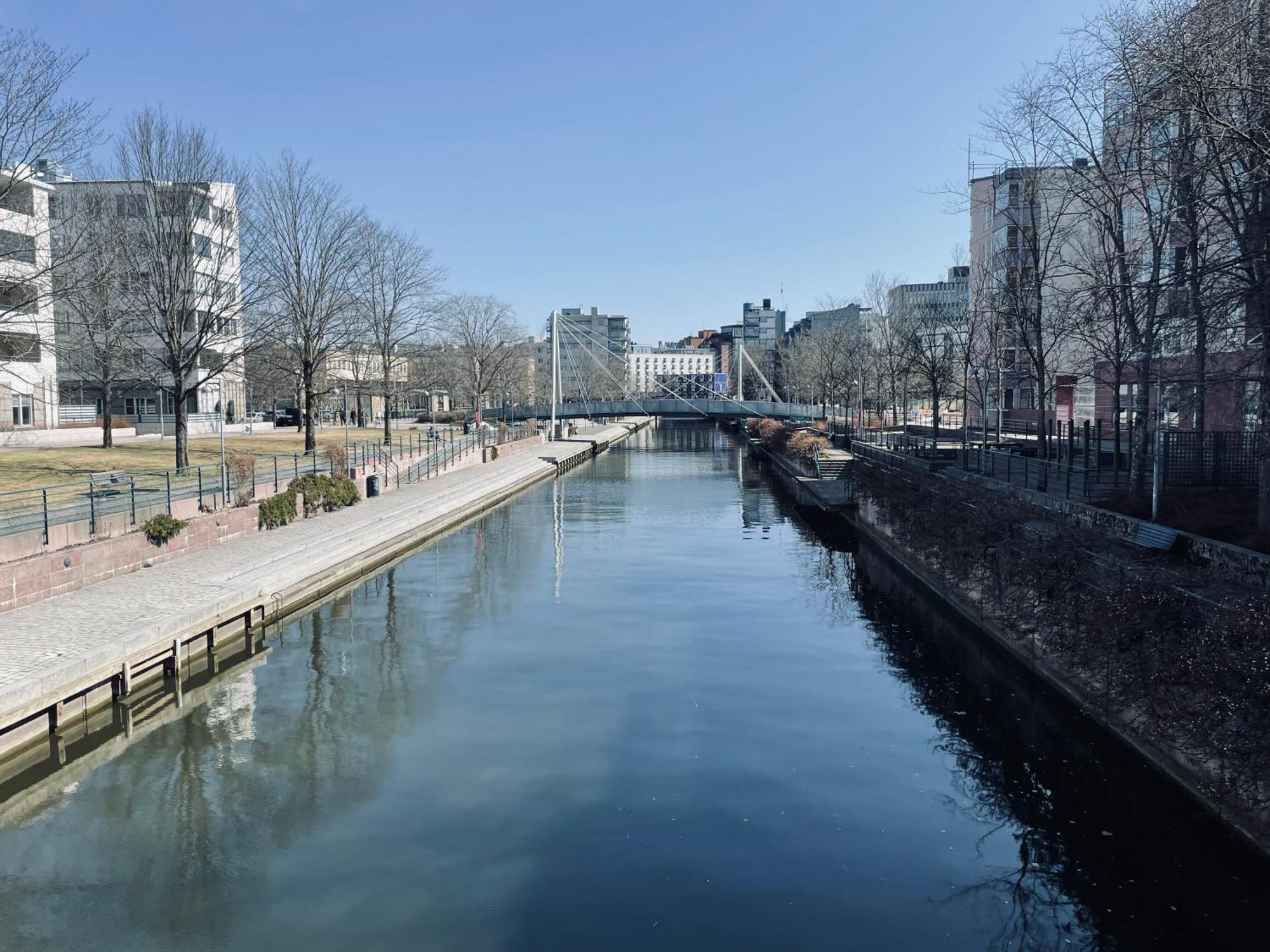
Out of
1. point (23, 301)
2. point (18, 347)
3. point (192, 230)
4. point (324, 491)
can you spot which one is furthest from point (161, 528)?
point (18, 347)

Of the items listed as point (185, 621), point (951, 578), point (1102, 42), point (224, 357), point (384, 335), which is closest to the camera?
point (185, 621)

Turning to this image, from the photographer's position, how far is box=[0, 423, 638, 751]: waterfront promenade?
13.0m

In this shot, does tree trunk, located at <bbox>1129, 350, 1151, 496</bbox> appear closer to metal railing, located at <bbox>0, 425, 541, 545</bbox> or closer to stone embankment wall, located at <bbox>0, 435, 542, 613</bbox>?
stone embankment wall, located at <bbox>0, 435, 542, 613</bbox>

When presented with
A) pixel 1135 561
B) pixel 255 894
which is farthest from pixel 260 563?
pixel 1135 561

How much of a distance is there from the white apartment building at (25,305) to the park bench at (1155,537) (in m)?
21.2

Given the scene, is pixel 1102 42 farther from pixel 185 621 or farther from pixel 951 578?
pixel 185 621

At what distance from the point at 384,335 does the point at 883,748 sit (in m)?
47.5

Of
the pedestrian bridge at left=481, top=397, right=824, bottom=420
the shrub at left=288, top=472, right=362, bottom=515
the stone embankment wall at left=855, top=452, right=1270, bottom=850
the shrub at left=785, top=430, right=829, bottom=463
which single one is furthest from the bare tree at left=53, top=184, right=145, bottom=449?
the pedestrian bridge at left=481, top=397, right=824, bottom=420

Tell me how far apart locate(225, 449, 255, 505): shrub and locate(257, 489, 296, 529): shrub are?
49 cm

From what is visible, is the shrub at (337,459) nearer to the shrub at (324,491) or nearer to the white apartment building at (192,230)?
the shrub at (324,491)

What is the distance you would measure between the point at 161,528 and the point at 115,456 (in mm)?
17177

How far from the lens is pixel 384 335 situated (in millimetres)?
56250

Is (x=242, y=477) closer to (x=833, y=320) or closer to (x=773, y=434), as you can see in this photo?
(x=773, y=434)

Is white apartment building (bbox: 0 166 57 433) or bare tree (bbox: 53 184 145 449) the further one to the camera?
bare tree (bbox: 53 184 145 449)
